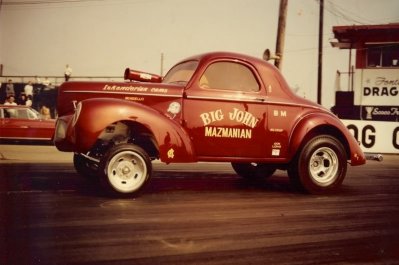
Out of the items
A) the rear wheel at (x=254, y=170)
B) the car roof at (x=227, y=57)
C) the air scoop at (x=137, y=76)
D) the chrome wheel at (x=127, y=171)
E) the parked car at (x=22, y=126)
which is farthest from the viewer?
the parked car at (x=22, y=126)

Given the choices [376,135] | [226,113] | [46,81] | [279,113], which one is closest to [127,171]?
[226,113]

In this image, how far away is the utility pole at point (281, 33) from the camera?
49.1 feet

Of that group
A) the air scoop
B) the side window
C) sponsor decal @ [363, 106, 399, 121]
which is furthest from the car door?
sponsor decal @ [363, 106, 399, 121]

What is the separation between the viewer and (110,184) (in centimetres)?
497

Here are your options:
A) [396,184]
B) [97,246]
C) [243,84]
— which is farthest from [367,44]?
[97,246]

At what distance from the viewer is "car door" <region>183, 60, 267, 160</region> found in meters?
5.54

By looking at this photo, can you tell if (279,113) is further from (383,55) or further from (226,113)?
(383,55)

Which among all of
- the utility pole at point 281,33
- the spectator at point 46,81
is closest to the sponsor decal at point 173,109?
the utility pole at point 281,33

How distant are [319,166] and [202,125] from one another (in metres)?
1.93

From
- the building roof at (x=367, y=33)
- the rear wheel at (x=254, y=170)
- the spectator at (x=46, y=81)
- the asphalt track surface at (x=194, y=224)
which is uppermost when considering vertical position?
the building roof at (x=367, y=33)

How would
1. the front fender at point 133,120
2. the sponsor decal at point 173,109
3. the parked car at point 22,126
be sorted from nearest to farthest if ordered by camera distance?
the front fender at point 133,120 < the sponsor decal at point 173,109 < the parked car at point 22,126

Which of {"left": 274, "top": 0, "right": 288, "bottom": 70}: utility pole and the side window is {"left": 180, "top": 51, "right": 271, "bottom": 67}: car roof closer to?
the side window

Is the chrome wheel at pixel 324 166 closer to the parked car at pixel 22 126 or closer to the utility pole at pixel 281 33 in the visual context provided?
the utility pole at pixel 281 33

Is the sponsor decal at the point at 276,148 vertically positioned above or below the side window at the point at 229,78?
below
